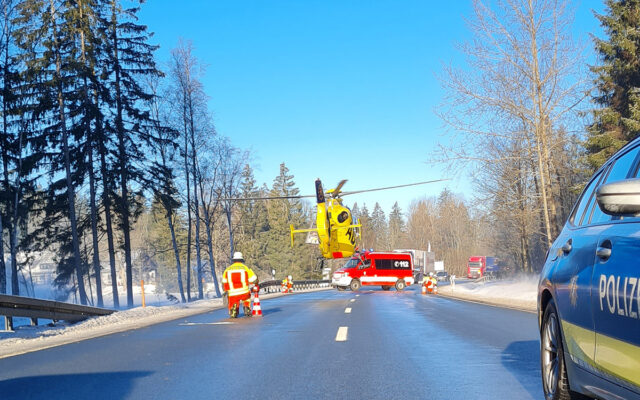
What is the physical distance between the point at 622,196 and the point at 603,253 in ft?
2.42

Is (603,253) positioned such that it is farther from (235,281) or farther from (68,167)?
(68,167)

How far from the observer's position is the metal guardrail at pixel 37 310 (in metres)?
13.5

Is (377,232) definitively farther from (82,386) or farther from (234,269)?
(82,386)

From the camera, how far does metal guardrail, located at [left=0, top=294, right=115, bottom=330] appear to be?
1354 cm

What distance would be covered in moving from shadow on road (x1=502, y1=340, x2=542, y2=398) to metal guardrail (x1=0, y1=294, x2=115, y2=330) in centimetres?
1054

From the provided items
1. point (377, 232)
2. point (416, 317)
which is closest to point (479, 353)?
point (416, 317)

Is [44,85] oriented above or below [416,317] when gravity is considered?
above

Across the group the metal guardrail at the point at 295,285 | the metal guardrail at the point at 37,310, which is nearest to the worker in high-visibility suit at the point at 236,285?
the metal guardrail at the point at 37,310

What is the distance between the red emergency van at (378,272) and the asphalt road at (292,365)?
104ft

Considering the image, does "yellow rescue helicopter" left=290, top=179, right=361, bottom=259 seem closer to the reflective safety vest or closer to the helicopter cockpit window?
the reflective safety vest

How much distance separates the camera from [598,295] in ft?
11.7

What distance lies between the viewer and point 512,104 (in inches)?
864

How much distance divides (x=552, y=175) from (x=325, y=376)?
22071 mm

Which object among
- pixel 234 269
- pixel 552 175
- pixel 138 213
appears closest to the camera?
pixel 234 269
